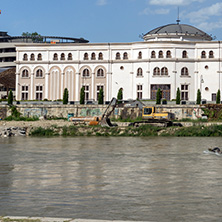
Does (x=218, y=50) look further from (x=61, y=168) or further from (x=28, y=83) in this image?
(x=61, y=168)

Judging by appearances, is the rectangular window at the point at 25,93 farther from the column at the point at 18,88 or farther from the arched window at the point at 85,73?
the arched window at the point at 85,73

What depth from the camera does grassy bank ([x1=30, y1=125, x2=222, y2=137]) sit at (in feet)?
165

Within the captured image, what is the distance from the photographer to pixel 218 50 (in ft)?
265

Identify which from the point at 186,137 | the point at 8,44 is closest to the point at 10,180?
the point at 186,137

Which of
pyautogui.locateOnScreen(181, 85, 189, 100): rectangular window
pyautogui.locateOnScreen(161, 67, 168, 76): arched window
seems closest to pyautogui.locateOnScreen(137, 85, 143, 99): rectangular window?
pyautogui.locateOnScreen(161, 67, 168, 76): arched window

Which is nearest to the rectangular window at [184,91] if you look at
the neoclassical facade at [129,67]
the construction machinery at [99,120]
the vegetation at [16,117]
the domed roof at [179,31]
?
the neoclassical facade at [129,67]

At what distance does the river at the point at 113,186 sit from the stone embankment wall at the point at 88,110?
39.0 meters

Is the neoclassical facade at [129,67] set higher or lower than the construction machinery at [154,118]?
higher

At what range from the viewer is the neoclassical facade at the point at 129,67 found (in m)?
80.6

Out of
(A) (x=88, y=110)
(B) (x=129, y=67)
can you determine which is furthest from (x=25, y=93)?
(B) (x=129, y=67)

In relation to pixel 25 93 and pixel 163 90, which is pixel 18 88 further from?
pixel 163 90

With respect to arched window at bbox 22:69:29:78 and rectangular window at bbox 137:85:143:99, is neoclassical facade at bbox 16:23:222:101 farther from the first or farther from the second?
rectangular window at bbox 137:85:143:99

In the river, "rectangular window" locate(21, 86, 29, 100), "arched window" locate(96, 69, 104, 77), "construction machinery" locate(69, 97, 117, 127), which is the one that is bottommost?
the river

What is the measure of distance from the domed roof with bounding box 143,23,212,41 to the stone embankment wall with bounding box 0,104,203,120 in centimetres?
2020
